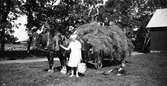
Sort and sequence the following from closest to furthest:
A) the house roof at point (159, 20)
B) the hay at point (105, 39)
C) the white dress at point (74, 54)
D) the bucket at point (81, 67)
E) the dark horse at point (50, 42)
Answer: the white dress at point (74, 54), the bucket at point (81, 67), the dark horse at point (50, 42), the hay at point (105, 39), the house roof at point (159, 20)

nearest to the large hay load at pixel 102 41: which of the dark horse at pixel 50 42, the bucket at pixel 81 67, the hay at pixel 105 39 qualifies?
the hay at pixel 105 39

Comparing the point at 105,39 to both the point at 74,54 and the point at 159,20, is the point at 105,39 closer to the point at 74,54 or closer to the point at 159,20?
the point at 74,54

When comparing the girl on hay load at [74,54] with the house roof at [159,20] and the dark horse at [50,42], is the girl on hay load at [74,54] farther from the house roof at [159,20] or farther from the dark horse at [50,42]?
the house roof at [159,20]

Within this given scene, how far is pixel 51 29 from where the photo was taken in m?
10.8

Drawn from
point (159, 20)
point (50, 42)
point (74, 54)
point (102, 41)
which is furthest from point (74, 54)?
point (159, 20)

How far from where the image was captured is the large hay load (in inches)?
488

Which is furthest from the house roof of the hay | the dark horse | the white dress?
the white dress

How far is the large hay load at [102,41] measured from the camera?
12391mm

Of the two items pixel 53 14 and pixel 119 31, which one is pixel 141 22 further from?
pixel 119 31

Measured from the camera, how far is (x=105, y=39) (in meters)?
12.6

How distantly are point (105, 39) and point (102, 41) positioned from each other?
22 centimetres

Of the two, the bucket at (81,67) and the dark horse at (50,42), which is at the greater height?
the dark horse at (50,42)

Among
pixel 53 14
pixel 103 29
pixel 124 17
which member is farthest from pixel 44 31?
pixel 124 17

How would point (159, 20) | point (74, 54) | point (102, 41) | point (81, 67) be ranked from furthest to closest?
point (159, 20) < point (102, 41) < point (81, 67) < point (74, 54)
